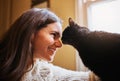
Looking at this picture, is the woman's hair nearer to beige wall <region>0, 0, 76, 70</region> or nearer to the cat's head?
the cat's head

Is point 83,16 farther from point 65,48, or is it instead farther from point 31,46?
point 31,46

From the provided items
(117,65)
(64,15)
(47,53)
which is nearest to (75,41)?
(117,65)

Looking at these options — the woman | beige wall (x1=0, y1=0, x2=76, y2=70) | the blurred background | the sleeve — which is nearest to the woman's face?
the woman

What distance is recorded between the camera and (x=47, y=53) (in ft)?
3.51

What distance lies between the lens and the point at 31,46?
1.09 metres

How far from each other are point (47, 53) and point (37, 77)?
5.6 inches

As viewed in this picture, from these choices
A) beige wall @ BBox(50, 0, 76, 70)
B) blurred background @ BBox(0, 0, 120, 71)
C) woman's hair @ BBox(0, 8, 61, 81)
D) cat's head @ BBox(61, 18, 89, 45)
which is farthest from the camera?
beige wall @ BBox(50, 0, 76, 70)

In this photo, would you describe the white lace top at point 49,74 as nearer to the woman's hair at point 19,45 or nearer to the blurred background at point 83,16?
the woman's hair at point 19,45

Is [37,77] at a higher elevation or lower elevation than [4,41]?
lower

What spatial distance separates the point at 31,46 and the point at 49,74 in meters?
0.17

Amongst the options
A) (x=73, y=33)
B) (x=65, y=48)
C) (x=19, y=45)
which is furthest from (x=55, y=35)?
(x=65, y=48)

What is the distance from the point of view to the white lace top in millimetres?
1089

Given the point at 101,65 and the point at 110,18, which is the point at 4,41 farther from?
the point at 110,18

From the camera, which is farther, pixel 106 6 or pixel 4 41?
pixel 106 6
